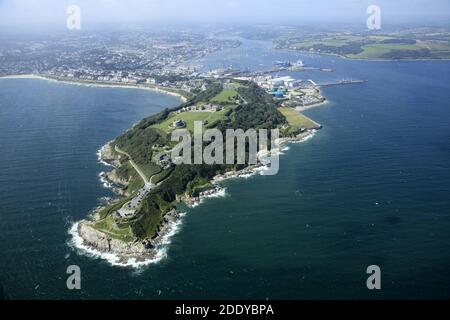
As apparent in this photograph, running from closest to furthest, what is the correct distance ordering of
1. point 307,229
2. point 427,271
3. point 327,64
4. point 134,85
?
point 427,271, point 307,229, point 134,85, point 327,64

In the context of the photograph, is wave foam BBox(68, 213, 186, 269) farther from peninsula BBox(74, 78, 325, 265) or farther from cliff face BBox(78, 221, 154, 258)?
cliff face BBox(78, 221, 154, 258)

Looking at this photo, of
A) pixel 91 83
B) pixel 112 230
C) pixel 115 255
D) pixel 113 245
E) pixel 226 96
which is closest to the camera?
pixel 115 255

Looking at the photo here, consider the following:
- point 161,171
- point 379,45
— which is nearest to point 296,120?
point 161,171

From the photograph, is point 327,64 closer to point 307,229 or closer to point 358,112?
point 358,112

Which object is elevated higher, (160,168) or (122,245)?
(160,168)

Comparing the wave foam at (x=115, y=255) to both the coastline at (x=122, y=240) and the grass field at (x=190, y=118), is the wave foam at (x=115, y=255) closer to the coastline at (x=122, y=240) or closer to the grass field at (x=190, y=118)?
the coastline at (x=122, y=240)

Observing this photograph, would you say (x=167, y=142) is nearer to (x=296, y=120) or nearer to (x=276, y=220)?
(x=276, y=220)
